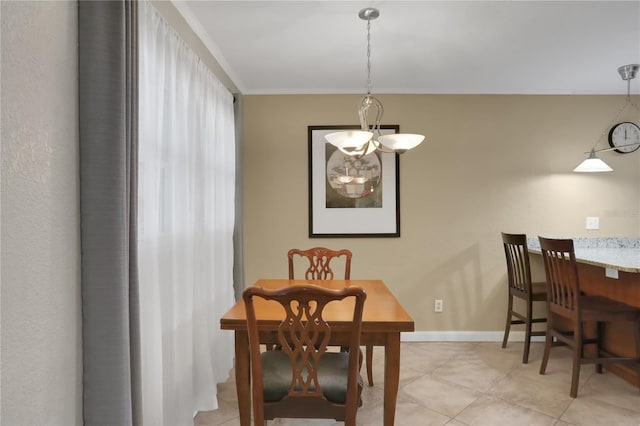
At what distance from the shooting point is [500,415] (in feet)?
8.37

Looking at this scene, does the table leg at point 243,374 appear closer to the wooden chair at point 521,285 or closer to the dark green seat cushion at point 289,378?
the dark green seat cushion at point 289,378

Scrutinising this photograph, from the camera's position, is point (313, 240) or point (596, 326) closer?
point (596, 326)

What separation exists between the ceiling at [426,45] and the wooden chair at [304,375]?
1752mm

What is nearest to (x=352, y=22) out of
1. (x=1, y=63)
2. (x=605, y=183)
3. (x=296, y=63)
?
(x=296, y=63)

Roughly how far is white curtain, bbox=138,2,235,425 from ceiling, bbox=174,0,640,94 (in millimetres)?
420

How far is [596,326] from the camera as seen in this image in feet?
10.9

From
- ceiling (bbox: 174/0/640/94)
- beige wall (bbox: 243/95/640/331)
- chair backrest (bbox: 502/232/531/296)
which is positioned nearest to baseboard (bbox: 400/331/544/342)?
beige wall (bbox: 243/95/640/331)

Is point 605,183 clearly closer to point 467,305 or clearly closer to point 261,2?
point 467,305

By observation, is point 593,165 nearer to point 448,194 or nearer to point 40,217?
point 448,194

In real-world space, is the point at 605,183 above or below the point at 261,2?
below

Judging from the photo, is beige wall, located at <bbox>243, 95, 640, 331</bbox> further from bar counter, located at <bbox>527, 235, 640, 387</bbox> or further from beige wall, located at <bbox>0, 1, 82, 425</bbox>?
beige wall, located at <bbox>0, 1, 82, 425</bbox>

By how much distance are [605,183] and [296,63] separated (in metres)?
3.32

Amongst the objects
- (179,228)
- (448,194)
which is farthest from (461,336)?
(179,228)

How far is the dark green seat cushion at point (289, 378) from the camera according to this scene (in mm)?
1828
